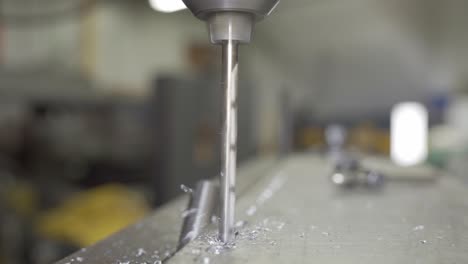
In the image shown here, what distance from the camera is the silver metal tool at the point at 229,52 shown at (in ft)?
0.89

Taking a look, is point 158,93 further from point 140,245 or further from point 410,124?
point 410,124

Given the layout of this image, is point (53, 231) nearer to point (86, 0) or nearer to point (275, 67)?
point (86, 0)

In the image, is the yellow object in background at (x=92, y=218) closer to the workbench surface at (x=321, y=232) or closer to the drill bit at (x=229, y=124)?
the workbench surface at (x=321, y=232)

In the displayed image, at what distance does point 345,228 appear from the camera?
1.09ft

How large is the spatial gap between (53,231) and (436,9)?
3.04 m

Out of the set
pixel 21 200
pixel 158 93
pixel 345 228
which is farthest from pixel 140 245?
pixel 21 200

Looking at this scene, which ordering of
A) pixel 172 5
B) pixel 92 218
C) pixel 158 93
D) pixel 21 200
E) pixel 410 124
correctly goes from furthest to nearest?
pixel 410 124 < pixel 21 200 < pixel 92 218 < pixel 158 93 < pixel 172 5

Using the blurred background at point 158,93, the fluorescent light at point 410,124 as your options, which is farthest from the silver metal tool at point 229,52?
the fluorescent light at point 410,124

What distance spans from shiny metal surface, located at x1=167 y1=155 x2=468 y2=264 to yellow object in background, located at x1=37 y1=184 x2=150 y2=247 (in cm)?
119

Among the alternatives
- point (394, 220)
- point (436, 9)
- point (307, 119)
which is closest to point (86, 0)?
point (307, 119)

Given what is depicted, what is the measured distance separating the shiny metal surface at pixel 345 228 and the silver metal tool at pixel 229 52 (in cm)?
4

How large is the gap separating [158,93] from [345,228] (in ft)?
4.47

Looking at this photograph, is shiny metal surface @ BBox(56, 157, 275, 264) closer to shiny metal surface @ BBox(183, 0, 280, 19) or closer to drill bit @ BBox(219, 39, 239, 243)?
drill bit @ BBox(219, 39, 239, 243)

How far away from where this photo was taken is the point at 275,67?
4.01m
